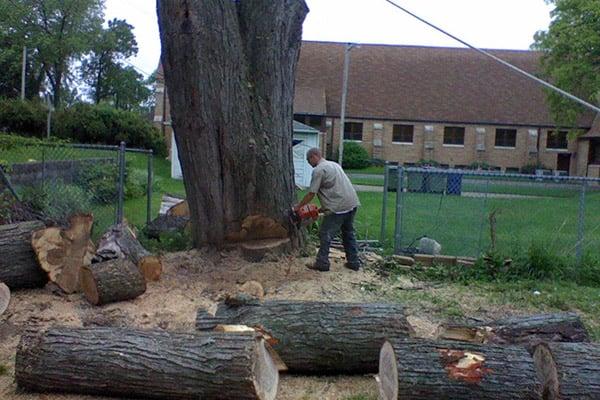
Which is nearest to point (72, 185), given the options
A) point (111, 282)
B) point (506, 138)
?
point (111, 282)

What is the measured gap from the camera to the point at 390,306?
5.86 meters

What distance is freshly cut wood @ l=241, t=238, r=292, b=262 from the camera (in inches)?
352

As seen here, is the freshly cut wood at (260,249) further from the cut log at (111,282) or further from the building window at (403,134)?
the building window at (403,134)

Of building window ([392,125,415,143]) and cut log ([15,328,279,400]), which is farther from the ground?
building window ([392,125,415,143])

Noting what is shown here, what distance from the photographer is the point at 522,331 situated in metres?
5.95

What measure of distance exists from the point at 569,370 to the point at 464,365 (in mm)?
755

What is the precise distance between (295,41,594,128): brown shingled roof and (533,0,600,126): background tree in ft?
37.7

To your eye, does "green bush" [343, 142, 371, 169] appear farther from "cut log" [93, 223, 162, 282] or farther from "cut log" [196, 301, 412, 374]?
"cut log" [196, 301, 412, 374]

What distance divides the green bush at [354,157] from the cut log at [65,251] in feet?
118

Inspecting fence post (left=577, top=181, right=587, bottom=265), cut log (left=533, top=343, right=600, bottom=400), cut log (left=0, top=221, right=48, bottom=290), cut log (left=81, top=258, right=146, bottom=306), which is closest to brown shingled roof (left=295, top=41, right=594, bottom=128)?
fence post (left=577, top=181, right=587, bottom=265)

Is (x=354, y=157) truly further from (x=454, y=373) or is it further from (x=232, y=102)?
(x=454, y=373)

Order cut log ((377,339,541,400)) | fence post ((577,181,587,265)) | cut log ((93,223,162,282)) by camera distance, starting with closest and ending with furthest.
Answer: cut log ((377,339,541,400)) < cut log ((93,223,162,282)) < fence post ((577,181,587,265))

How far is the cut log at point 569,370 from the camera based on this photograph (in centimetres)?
475

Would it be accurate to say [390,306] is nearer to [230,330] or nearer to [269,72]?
[230,330]
